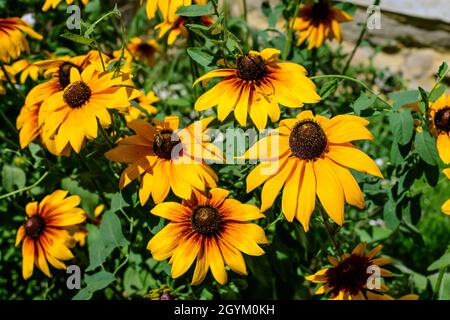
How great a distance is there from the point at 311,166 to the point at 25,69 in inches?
39.7

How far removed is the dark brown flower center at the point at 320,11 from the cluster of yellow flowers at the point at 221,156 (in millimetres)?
543

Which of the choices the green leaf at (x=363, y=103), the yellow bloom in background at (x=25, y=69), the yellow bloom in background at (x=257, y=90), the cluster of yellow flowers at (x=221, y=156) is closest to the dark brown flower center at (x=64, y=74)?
the cluster of yellow flowers at (x=221, y=156)

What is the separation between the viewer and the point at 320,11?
174 cm

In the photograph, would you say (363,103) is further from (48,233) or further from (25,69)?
(25,69)

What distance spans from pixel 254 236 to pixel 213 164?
227mm

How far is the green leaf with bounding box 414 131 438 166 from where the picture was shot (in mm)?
1160

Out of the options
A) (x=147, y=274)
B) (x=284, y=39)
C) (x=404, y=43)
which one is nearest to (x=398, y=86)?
(x=404, y=43)

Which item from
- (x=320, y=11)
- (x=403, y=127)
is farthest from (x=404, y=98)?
(x=320, y=11)

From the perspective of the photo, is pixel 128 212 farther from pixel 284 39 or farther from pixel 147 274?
pixel 284 39

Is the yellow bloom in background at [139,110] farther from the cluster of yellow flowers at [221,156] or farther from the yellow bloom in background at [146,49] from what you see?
the yellow bloom in background at [146,49]


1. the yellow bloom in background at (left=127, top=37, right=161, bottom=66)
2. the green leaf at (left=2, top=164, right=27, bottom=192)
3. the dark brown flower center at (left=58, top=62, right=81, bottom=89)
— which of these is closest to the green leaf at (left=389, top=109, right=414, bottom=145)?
the dark brown flower center at (left=58, top=62, right=81, bottom=89)

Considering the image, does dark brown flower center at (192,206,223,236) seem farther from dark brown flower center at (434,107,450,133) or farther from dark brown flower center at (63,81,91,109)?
dark brown flower center at (434,107,450,133)

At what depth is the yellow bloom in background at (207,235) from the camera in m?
1.11

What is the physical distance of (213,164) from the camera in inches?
50.1
